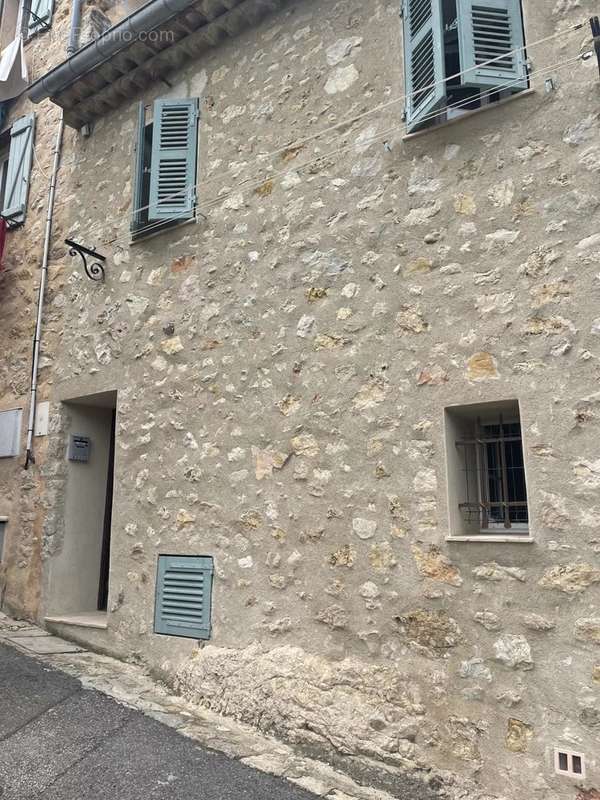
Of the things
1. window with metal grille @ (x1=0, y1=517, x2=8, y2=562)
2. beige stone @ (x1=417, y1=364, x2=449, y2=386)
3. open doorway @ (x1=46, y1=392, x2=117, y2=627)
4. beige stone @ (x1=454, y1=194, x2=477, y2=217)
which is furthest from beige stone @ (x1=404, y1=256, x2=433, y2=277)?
window with metal grille @ (x1=0, y1=517, x2=8, y2=562)

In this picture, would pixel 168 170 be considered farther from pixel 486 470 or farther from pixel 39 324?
pixel 486 470

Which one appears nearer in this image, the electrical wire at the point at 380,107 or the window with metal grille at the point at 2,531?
the electrical wire at the point at 380,107

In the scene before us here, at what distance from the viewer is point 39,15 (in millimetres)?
8258

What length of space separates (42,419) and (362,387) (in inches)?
143

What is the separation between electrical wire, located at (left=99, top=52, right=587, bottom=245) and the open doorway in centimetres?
154

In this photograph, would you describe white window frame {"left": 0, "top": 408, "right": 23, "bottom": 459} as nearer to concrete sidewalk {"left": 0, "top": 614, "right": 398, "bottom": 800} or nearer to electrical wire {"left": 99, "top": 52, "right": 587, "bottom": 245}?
electrical wire {"left": 99, "top": 52, "right": 587, "bottom": 245}

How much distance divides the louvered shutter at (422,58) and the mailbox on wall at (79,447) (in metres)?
4.14

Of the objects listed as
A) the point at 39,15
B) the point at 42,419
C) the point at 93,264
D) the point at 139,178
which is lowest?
the point at 42,419

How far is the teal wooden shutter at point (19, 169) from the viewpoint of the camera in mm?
7383

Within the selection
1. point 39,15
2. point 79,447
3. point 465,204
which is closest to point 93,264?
point 79,447

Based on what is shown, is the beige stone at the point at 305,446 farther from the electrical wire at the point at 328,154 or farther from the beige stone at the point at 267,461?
the electrical wire at the point at 328,154

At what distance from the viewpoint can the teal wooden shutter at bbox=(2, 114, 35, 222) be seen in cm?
738

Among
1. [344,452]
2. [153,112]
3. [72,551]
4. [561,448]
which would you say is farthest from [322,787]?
[153,112]

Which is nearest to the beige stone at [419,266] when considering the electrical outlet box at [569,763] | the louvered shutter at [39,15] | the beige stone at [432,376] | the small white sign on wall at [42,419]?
the beige stone at [432,376]
